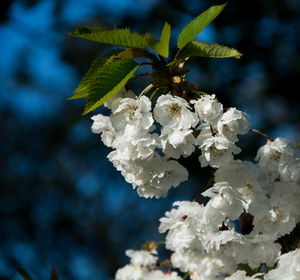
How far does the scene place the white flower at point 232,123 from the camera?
87 cm

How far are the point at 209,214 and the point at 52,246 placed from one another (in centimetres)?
424

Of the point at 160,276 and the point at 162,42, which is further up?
the point at 162,42

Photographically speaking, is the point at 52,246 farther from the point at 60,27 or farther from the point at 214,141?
the point at 214,141

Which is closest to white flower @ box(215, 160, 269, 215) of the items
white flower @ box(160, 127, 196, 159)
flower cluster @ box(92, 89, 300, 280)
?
flower cluster @ box(92, 89, 300, 280)

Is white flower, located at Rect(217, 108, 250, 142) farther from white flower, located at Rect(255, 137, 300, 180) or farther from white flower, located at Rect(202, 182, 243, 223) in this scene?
white flower, located at Rect(255, 137, 300, 180)

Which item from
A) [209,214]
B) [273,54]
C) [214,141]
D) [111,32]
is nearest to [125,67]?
[111,32]

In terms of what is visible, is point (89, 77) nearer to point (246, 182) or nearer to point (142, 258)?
point (246, 182)

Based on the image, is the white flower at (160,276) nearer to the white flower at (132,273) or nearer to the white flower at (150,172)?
the white flower at (132,273)

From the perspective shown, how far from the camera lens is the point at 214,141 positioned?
87cm

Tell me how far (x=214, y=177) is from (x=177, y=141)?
0.18m

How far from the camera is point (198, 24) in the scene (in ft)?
2.70

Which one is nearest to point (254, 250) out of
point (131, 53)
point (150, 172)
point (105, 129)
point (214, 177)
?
point (214, 177)

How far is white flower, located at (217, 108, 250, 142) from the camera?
34.2 inches

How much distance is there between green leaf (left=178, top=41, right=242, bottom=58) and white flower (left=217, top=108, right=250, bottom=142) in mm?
113
